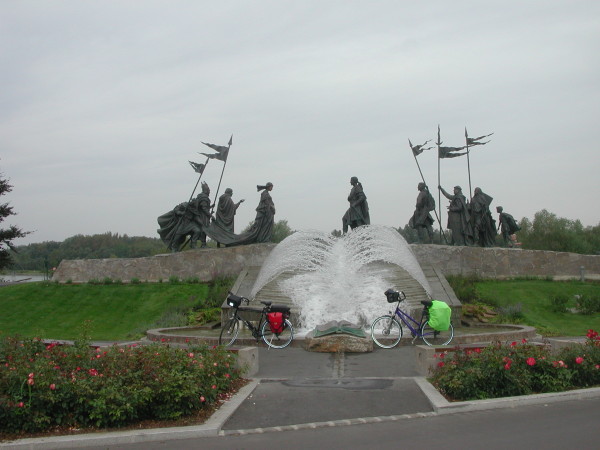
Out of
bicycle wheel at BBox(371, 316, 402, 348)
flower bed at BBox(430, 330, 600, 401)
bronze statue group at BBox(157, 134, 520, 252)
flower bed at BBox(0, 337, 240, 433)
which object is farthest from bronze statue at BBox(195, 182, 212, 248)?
flower bed at BBox(430, 330, 600, 401)

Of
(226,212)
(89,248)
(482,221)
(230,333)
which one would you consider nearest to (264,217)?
(226,212)

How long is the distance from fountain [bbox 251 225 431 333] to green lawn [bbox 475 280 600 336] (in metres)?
2.95

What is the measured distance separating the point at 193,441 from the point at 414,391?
3.28 metres

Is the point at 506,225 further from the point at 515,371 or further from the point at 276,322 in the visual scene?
the point at 515,371

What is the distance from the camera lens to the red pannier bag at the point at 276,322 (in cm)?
1311

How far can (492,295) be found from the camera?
21188mm

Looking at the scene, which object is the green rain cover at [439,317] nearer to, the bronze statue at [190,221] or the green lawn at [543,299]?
the green lawn at [543,299]

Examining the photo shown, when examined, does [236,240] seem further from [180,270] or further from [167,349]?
[167,349]

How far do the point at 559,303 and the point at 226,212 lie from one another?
13.6 meters

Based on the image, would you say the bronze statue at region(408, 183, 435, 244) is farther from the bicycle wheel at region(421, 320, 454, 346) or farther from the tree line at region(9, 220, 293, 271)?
the tree line at region(9, 220, 293, 271)

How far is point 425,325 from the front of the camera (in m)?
13.3

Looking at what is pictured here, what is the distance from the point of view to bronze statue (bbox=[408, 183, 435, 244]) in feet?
86.3

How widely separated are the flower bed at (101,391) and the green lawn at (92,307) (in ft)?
31.8

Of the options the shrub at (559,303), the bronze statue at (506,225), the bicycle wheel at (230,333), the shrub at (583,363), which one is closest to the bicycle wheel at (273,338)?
the bicycle wheel at (230,333)
